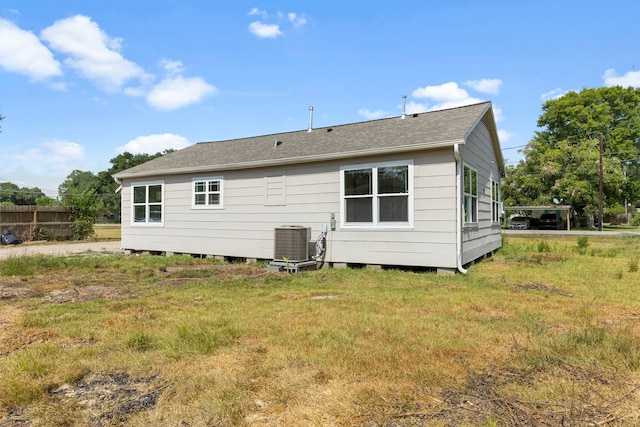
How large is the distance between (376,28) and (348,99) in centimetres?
368

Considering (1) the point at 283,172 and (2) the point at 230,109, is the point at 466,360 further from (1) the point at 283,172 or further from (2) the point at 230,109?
(2) the point at 230,109

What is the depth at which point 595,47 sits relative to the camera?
1508cm

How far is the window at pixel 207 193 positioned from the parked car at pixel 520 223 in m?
29.6

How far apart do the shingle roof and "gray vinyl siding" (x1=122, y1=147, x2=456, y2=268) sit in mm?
295

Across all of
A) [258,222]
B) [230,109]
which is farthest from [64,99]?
[258,222]

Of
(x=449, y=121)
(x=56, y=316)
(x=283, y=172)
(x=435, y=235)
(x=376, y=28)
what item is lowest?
(x=56, y=316)

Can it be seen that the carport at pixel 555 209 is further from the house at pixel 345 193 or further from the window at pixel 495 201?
the house at pixel 345 193

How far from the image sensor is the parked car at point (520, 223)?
3322cm

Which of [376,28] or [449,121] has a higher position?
[376,28]

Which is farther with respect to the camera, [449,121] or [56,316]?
[449,121]

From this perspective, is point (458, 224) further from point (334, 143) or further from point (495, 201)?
point (495, 201)

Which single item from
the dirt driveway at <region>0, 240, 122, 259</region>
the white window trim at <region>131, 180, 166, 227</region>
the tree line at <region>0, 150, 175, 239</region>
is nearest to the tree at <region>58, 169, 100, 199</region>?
the tree line at <region>0, 150, 175, 239</region>

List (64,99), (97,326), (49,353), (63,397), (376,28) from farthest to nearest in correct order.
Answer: (64,99), (376,28), (97,326), (49,353), (63,397)

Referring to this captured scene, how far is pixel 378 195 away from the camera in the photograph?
8.81 meters
